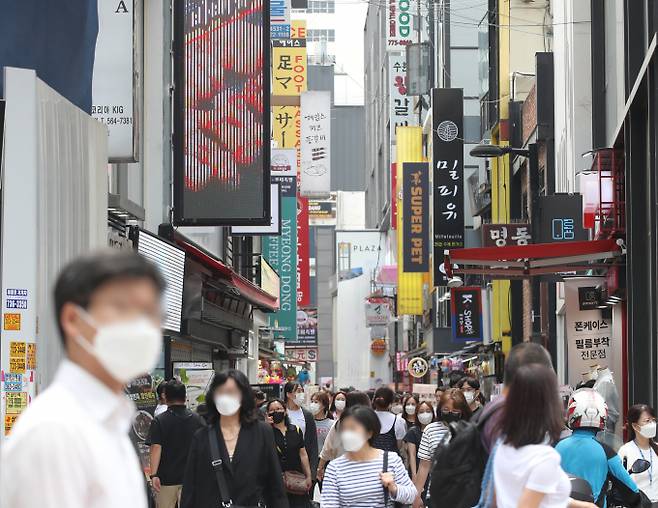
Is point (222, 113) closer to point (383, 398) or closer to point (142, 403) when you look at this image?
point (142, 403)

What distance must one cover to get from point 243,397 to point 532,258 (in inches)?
419

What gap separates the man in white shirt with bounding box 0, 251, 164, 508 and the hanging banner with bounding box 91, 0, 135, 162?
12.7 m

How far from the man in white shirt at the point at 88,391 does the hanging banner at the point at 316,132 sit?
3894 cm

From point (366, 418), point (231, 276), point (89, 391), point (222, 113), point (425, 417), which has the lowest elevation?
point (425, 417)

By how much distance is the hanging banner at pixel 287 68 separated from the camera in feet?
166

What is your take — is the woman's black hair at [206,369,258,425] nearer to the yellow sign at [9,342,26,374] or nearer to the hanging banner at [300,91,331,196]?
the yellow sign at [9,342,26,374]

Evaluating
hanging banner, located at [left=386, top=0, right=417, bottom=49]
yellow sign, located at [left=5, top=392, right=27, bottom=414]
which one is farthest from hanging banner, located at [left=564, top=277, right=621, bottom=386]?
hanging banner, located at [left=386, top=0, right=417, bottom=49]

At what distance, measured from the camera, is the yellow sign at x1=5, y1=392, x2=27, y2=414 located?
30.3 ft

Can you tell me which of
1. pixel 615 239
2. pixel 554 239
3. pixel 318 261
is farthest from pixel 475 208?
pixel 318 261

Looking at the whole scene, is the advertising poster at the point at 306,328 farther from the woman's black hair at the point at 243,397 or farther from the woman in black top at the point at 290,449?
the woman's black hair at the point at 243,397

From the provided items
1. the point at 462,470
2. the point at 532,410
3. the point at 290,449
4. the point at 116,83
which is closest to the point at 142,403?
the point at 290,449

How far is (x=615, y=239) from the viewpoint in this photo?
19.4 m

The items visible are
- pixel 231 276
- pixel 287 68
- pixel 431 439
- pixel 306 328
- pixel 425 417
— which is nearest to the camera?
pixel 431 439

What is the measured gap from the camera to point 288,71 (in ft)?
168
